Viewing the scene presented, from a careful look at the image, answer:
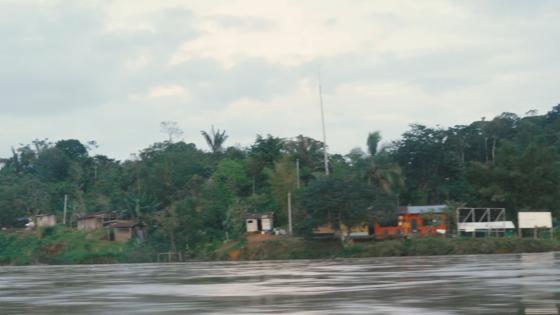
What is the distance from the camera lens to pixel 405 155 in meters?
65.6

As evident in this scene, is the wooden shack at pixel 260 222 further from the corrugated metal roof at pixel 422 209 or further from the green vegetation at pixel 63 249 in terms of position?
the corrugated metal roof at pixel 422 209

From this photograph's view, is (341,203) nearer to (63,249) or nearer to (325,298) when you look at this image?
(63,249)

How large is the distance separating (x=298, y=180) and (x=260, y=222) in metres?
4.57

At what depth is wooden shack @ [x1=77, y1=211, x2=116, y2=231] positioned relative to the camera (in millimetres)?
67312

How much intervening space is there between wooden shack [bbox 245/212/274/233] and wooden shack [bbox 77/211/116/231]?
1544cm

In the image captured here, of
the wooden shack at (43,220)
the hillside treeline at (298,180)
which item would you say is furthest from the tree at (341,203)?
the wooden shack at (43,220)

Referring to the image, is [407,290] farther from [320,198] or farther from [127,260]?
[127,260]

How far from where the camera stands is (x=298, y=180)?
2377 inches

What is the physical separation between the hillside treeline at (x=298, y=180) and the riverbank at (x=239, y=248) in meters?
1.67

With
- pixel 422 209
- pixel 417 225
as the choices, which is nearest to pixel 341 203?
pixel 417 225

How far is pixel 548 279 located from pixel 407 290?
12.6ft

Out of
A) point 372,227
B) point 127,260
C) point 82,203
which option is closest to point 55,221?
point 82,203

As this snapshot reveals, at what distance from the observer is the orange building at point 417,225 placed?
52.3m

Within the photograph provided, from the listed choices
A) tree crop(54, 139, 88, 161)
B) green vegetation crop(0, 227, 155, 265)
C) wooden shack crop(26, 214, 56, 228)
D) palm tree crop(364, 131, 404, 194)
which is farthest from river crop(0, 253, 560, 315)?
tree crop(54, 139, 88, 161)
